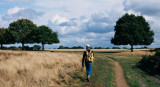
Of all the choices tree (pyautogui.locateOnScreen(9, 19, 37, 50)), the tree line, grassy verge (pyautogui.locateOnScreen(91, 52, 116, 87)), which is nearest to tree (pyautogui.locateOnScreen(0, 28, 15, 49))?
the tree line

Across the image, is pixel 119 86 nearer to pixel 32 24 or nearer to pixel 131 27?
pixel 131 27

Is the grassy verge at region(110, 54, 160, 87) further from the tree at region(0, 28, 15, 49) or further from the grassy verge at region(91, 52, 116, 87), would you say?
the tree at region(0, 28, 15, 49)

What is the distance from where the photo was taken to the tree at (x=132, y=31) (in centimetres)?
5194

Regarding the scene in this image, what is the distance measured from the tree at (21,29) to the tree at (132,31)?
35598 mm

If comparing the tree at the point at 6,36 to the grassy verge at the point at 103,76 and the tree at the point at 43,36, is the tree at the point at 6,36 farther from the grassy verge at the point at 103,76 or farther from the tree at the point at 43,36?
the grassy verge at the point at 103,76

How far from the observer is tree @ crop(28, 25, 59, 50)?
229ft

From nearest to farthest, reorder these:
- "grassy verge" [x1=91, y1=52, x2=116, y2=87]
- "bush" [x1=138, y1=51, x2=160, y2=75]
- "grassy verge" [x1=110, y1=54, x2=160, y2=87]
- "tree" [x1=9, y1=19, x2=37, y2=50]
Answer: "grassy verge" [x1=91, y1=52, x2=116, y2=87] → "grassy verge" [x1=110, y1=54, x2=160, y2=87] → "bush" [x1=138, y1=51, x2=160, y2=75] → "tree" [x1=9, y1=19, x2=37, y2=50]

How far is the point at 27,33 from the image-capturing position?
7200 centimetres

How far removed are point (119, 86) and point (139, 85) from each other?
66.3 inches

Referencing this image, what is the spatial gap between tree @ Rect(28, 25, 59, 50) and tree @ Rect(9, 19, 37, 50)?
2380mm

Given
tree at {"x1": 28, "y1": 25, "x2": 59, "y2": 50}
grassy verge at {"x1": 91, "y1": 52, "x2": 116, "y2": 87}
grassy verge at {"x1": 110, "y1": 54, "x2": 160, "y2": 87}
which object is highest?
tree at {"x1": 28, "y1": 25, "x2": 59, "y2": 50}

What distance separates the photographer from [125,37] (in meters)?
51.8

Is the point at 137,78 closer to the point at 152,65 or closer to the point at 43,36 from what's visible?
the point at 152,65

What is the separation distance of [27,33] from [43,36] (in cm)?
725
